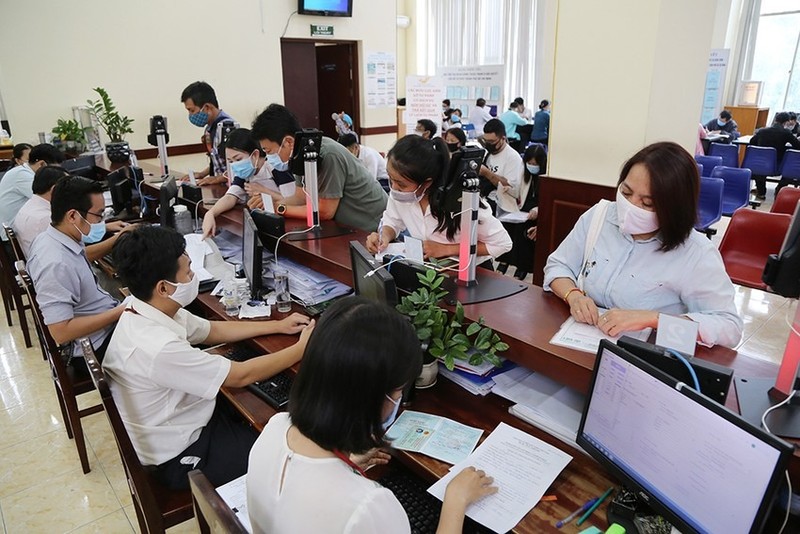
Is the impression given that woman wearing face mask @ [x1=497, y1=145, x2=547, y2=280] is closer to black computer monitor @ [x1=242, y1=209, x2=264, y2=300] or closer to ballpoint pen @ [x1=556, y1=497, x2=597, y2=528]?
black computer monitor @ [x1=242, y1=209, x2=264, y2=300]

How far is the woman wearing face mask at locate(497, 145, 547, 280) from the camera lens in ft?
12.6

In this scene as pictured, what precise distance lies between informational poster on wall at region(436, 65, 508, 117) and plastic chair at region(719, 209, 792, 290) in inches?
301

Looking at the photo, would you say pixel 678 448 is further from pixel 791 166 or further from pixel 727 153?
pixel 791 166

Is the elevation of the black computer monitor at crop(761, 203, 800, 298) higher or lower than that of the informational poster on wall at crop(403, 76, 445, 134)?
lower

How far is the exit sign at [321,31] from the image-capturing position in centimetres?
774

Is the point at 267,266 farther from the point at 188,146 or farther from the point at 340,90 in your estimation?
the point at 340,90

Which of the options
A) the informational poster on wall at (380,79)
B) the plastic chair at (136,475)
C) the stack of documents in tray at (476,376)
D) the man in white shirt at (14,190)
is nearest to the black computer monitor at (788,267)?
the stack of documents in tray at (476,376)

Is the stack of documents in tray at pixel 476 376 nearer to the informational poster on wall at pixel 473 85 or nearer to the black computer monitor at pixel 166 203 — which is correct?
the black computer monitor at pixel 166 203

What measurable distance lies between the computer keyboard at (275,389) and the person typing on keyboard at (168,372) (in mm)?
40

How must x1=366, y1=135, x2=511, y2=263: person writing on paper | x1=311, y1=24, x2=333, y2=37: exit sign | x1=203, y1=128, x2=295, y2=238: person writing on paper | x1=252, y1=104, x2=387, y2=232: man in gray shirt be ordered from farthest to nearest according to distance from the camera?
x1=311, y1=24, x2=333, y2=37: exit sign, x1=203, y1=128, x2=295, y2=238: person writing on paper, x1=252, y1=104, x2=387, y2=232: man in gray shirt, x1=366, y1=135, x2=511, y2=263: person writing on paper

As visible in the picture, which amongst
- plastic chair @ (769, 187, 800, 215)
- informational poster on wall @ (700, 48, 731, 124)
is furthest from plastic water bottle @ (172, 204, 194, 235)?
informational poster on wall @ (700, 48, 731, 124)

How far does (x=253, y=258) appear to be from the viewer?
2018mm

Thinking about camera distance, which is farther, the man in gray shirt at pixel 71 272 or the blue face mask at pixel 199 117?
the blue face mask at pixel 199 117

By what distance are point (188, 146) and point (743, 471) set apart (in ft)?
23.9
